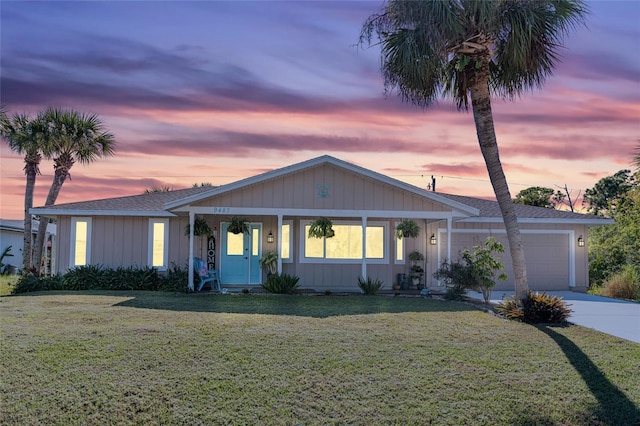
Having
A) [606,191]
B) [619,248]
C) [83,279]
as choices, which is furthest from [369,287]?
[606,191]

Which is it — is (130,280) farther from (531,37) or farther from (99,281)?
(531,37)

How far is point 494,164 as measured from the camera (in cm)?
1087

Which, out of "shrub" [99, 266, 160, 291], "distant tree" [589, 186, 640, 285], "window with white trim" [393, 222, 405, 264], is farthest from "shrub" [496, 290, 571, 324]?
"shrub" [99, 266, 160, 291]

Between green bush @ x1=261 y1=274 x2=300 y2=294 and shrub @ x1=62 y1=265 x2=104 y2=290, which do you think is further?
shrub @ x1=62 y1=265 x2=104 y2=290

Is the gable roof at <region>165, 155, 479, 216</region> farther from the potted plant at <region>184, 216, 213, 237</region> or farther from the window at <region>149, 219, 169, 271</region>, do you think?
the window at <region>149, 219, 169, 271</region>

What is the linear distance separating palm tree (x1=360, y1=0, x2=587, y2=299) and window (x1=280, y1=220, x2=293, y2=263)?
21.6 ft

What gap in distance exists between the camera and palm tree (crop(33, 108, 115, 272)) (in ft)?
68.6

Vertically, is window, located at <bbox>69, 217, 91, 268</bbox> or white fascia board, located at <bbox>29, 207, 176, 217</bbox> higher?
white fascia board, located at <bbox>29, 207, 176, 217</bbox>

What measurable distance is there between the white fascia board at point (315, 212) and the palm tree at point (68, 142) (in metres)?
8.06

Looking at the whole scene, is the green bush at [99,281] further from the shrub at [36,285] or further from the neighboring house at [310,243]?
the neighboring house at [310,243]

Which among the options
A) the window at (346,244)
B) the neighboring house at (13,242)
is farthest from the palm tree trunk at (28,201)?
the window at (346,244)

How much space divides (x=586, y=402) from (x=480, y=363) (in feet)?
4.74


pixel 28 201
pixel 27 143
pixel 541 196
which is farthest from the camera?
pixel 541 196

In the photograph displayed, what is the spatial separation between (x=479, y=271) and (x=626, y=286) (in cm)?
663
